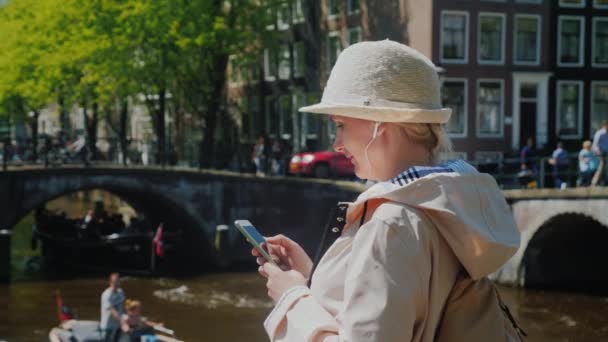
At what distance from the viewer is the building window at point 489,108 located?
25.3 m

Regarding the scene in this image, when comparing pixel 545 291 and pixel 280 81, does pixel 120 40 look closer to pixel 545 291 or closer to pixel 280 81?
pixel 280 81

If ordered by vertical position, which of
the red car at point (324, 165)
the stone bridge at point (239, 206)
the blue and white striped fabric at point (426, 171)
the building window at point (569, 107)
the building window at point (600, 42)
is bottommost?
the stone bridge at point (239, 206)

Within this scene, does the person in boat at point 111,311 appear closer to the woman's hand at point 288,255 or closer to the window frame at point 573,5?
the woman's hand at point 288,255

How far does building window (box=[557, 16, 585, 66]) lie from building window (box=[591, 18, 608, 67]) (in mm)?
359

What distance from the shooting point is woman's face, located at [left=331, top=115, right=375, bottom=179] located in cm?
175

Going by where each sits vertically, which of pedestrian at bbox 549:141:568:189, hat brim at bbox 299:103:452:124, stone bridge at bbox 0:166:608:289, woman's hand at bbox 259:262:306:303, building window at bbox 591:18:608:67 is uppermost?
building window at bbox 591:18:608:67

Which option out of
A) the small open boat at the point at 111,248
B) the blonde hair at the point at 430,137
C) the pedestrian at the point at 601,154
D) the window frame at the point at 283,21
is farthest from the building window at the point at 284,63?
the blonde hair at the point at 430,137

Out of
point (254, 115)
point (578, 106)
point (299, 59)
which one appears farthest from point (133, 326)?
point (254, 115)

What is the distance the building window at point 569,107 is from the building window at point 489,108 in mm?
1774

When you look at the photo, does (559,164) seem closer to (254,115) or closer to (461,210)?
(254,115)

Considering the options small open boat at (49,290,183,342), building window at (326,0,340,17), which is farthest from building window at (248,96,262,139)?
small open boat at (49,290,183,342)

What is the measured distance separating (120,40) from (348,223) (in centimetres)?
2389

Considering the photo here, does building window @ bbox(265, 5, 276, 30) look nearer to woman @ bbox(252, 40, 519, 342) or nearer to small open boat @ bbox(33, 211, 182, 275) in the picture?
small open boat @ bbox(33, 211, 182, 275)

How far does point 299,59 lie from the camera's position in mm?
30641
